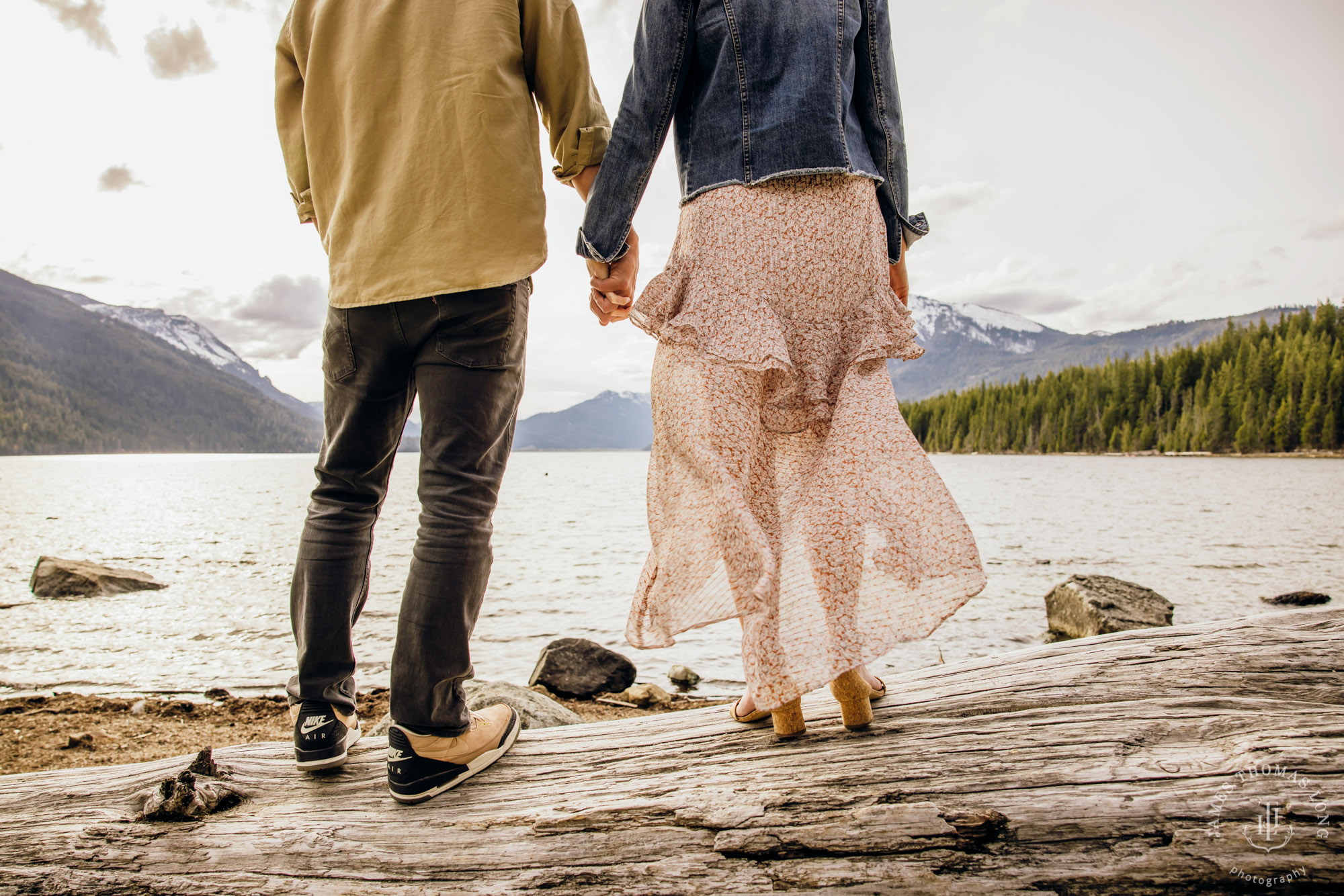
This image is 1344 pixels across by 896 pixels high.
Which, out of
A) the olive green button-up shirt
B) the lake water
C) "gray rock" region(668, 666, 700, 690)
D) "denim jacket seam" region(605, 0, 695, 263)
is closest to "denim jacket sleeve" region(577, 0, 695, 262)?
"denim jacket seam" region(605, 0, 695, 263)

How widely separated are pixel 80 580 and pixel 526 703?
11.4 m

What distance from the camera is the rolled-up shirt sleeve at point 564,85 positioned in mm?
2184

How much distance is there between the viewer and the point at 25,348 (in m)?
184

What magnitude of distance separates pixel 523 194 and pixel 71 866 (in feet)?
8.04

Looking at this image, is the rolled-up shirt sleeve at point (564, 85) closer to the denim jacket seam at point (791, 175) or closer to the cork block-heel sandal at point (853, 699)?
the denim jacket seam at point (791, 175)

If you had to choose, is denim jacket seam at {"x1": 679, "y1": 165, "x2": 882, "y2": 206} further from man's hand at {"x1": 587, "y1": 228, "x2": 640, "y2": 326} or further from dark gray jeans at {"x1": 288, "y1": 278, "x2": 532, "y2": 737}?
dark gray jeans at {"x1": 288, "y1": 278, "x2": 532, "y2": 737}

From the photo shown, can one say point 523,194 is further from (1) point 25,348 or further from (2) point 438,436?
(1) point 25,348

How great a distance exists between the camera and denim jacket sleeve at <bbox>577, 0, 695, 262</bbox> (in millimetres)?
2195

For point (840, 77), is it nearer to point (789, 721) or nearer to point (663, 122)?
point (663, 122)

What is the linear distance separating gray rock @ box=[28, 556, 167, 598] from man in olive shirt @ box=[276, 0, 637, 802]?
1285 centimetres

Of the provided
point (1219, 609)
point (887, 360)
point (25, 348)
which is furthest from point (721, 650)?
point (25, 348)

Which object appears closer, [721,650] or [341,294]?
[341,294]

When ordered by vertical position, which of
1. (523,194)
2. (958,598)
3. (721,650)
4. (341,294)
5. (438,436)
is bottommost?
(721,650)

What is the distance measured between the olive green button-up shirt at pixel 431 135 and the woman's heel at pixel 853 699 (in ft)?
5.62
